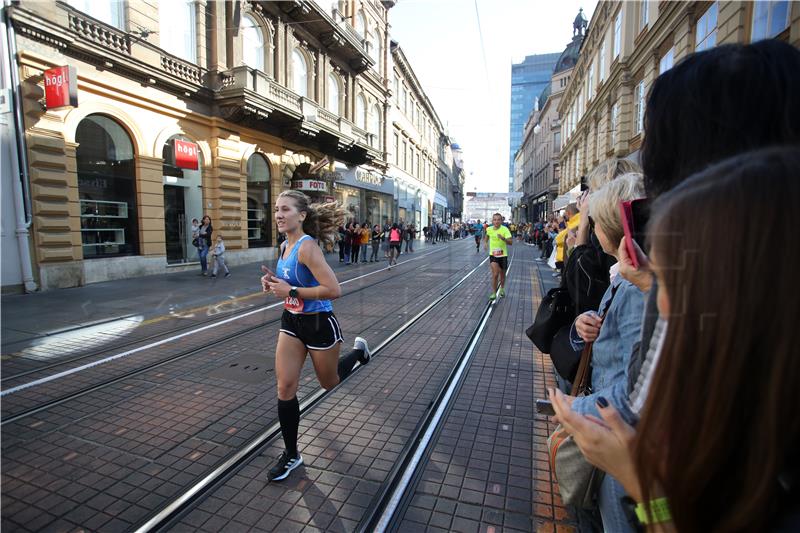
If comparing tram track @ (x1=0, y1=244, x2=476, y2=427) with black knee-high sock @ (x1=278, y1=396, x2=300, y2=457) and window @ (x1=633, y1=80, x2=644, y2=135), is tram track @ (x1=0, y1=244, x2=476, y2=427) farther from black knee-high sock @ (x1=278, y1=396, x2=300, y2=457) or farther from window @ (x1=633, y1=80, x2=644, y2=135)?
window @ (x1=633, y1=80, x2=644, y2=135)

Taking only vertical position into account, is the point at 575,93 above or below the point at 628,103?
above

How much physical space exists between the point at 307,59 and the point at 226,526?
22.8 m

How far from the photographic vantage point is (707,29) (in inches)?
504

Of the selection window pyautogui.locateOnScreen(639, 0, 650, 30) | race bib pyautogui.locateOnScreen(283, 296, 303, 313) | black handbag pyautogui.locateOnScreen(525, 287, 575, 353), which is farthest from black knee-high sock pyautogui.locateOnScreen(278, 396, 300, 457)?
window pyautogui.locateOnScreen(639, 0, 650, 30)

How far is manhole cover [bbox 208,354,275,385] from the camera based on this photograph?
4.80 m

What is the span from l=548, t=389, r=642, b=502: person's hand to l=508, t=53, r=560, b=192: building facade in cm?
13652

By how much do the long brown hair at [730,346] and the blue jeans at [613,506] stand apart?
530 millimetres

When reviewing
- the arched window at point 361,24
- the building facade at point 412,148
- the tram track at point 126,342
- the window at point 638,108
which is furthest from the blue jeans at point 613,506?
the building facade at point 412,148

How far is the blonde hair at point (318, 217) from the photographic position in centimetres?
339

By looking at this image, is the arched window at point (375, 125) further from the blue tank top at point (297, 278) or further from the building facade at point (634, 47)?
the blue tank top at point (297, 278)

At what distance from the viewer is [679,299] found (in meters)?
0.83

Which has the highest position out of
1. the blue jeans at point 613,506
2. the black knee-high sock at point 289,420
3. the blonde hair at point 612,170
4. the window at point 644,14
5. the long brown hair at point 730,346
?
the window at point 644,14

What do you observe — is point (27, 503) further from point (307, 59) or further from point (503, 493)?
point (307, 59)

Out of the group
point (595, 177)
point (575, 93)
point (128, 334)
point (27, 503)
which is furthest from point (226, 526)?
point (575, 93)
